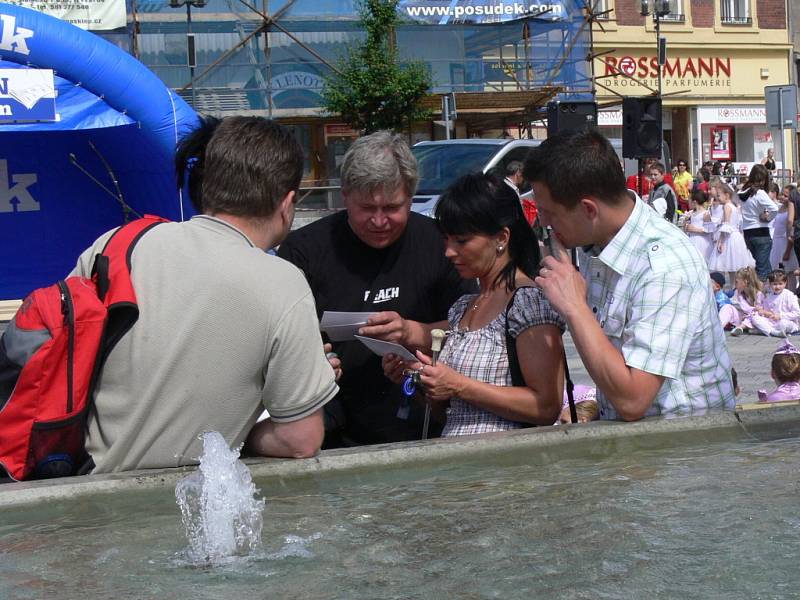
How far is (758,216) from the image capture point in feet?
48.5

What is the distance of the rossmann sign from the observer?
33.5 m

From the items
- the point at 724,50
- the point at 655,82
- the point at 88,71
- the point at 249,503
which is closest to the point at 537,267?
the point at 249,503

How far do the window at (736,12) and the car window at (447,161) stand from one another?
22932mm

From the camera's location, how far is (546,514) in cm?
261

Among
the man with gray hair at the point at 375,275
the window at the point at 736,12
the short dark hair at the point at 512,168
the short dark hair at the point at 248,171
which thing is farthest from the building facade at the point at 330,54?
the short dark hair at the point at 248,171

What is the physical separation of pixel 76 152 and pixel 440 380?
12647mm

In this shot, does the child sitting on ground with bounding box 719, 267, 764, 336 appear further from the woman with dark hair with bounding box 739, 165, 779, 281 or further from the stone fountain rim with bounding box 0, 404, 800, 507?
the stone fountain rim with bounding box 0, 404, 800, 507

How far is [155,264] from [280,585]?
0.83 meters

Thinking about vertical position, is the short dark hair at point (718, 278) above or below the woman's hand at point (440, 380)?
below

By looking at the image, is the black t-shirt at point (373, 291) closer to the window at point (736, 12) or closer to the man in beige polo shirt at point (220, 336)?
the man in beige polo shirt at point (220, 336)

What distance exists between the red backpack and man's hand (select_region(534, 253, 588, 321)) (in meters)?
1.09

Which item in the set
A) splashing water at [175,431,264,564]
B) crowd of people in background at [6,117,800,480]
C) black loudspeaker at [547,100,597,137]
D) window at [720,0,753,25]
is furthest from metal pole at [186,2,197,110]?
splashing water at [175,431,264,564]

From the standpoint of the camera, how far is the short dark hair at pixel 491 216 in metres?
3.54

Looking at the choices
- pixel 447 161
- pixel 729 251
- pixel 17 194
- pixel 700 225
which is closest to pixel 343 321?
pixel 729 251
